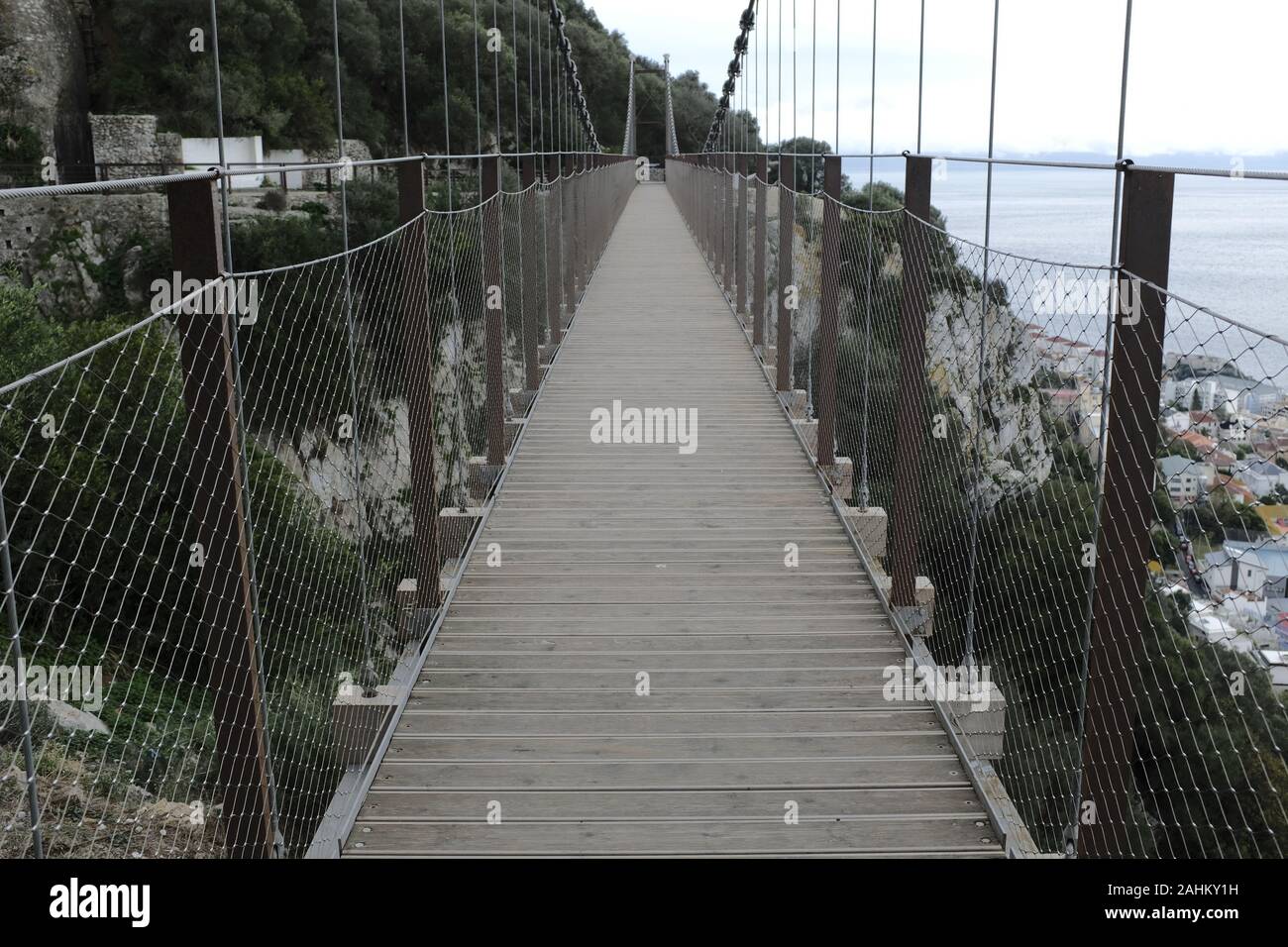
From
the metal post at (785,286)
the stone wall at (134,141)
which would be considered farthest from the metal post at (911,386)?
the stone wall at (134,141)

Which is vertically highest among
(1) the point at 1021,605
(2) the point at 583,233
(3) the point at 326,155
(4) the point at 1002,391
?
(3) the point at 326,155

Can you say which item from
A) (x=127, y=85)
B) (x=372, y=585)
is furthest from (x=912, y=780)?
(x=127, y=85)

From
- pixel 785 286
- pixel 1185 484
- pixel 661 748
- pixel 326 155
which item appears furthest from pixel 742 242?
pixel 326 155

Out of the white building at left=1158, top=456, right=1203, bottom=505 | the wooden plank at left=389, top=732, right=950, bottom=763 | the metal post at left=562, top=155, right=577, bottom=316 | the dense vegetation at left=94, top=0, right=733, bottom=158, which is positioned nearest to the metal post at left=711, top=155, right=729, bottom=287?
the metal post at left=562, top=155, right=577, bottom=316

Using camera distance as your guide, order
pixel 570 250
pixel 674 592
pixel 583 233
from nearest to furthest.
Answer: pixel 674 592, pixel 570 250, pixel 583 233

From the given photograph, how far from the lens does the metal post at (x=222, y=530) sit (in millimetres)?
2000

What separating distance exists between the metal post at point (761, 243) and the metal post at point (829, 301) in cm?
247

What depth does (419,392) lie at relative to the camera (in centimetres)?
378

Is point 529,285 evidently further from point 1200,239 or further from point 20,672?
point 20,672

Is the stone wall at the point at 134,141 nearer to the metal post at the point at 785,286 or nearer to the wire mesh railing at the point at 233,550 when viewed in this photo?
the wire mesh railing at the point at 233,550

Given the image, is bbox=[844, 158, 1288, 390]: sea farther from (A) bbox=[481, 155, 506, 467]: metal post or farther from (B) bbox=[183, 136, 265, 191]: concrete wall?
(B) bbox=[183, 136, 265, 191]: concrete wall

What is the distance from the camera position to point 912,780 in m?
2.85

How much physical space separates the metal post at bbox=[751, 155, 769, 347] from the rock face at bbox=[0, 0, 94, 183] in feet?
61.0
